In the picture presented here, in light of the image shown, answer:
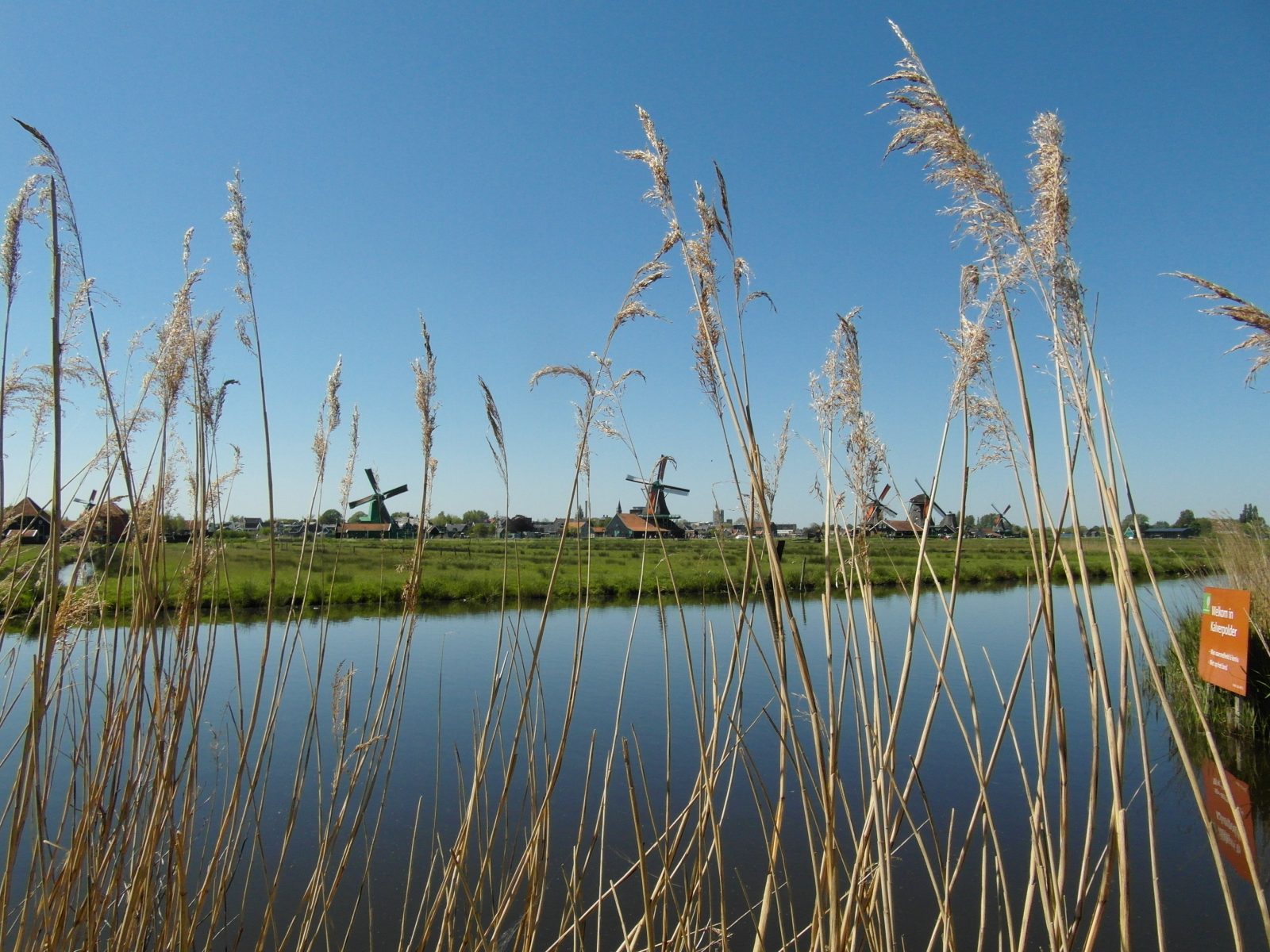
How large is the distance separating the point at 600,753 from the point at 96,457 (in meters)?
6.03

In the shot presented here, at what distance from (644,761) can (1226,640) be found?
510 cm

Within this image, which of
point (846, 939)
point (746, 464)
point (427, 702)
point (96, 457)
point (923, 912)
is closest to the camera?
point (746, 464)

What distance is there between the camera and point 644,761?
686 cm

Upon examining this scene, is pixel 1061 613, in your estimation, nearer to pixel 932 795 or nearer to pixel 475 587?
pixel 932 795

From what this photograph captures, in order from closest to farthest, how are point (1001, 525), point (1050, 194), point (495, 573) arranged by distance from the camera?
1. point (1050, 194)
2. point (1001, 525)
3. point (495, 573)

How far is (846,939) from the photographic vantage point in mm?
1647

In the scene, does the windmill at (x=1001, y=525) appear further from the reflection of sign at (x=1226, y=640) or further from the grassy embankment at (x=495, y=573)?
the grassy embankment at (x=495, y=573)

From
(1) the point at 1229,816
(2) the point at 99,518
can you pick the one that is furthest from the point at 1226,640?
(2) the point at 99,518

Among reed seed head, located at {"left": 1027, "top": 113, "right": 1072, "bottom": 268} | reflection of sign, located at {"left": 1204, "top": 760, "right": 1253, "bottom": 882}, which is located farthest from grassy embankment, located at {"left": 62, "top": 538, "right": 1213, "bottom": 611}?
reed seed head, located at {"left": 1027, "top": 113, "right": 1072, "bottom": 268}

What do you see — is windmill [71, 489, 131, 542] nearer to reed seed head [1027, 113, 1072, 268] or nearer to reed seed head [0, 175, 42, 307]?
reed seed head [0, 175, 42, 307]

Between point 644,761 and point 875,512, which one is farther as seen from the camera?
point 644,761

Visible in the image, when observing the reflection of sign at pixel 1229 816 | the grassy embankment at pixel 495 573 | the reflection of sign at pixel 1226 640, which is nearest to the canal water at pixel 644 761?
the reflection of sign at pixel 1229 816

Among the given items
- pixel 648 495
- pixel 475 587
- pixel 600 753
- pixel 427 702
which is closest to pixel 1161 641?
pixel 600 753

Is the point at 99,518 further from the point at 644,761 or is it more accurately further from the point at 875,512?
the point at 644,761
